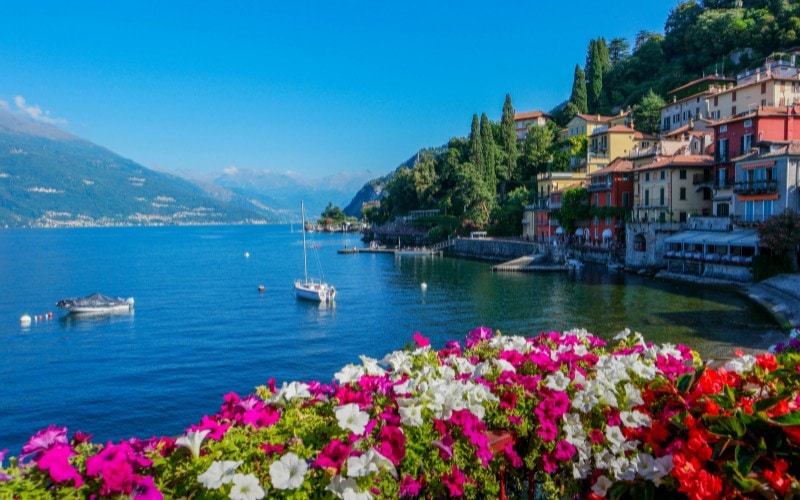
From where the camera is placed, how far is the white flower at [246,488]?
354 cm

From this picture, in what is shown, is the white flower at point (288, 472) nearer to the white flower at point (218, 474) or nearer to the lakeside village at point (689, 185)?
the white flower at point (218, 474)

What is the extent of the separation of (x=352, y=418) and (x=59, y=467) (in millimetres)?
1933

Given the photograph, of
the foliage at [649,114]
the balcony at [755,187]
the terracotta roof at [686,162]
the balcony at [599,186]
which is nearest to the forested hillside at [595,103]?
the foliage at [649,114]

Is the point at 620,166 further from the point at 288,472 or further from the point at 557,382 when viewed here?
the point at 288,472

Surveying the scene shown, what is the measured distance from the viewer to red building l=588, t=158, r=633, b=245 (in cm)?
6050

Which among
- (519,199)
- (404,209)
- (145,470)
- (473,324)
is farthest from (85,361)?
(404,209)

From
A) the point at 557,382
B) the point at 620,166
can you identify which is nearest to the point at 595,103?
the point at 620,166

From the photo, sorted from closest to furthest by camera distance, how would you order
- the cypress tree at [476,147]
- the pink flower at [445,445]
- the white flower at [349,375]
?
the pink flower at [445,445] → the white flower at [349,375] → the cypress tree at [476,147]

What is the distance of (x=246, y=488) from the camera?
11.7ft

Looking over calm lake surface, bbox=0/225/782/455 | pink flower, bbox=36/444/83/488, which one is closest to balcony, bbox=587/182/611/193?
calm lake surface, bbox=0/225/782/455

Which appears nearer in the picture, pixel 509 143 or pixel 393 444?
pixel 393 444

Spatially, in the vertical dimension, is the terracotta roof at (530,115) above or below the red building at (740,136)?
above

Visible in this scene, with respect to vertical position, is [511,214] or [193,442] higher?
[511,214]

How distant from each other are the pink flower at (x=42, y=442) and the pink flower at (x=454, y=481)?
2.82 metres
